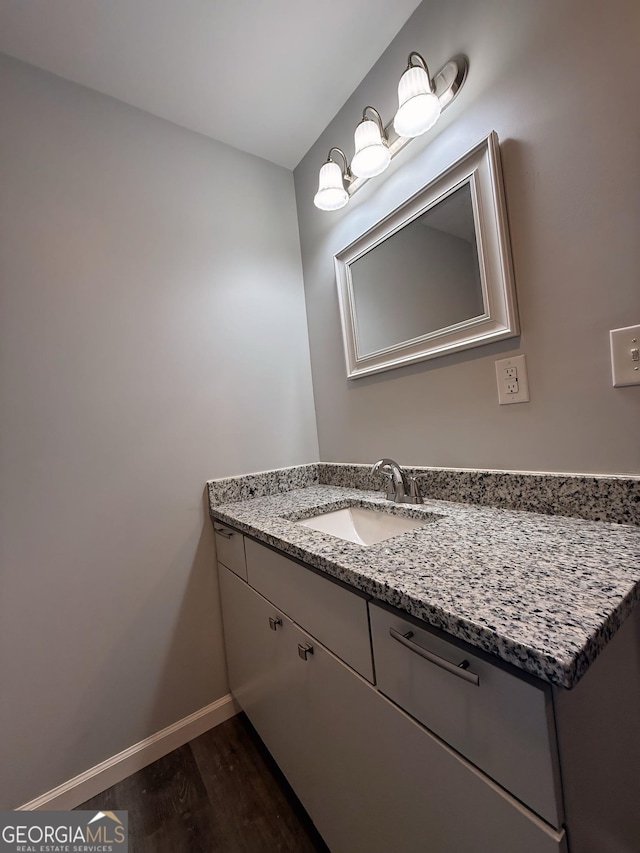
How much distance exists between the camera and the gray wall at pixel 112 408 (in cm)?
110

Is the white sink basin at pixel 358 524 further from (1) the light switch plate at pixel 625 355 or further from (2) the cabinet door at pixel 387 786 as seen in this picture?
(1) the light switch plate at pixel 625 355

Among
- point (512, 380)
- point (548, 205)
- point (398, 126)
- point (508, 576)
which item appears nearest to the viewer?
point (508, 576)

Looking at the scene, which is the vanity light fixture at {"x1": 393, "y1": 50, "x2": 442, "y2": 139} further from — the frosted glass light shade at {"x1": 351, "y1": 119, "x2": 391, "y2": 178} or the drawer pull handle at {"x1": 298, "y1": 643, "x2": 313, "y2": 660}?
the drawer pull handle at {"x1": 298, "y1": 643, "x2": 313, "y2": 660}

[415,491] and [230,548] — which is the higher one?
[415,491]

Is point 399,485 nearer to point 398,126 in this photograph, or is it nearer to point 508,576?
point 508,576

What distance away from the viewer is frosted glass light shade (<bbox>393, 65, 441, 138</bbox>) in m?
0.99

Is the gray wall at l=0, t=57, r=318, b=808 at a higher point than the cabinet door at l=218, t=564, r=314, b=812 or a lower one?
higher

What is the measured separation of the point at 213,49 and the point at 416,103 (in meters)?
0.73

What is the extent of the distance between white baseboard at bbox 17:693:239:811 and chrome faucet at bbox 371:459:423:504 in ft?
3.60

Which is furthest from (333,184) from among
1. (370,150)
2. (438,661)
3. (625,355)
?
(438,661)

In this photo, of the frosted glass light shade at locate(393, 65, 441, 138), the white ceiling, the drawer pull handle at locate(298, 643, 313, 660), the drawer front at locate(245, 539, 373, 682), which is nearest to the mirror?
the frosted glass light shade at locate(393, 65, 441, 138)

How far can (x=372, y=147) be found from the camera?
1.16 metres

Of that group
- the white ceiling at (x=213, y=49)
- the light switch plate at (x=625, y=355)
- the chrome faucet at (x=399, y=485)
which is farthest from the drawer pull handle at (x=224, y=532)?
the white ceiling at (x=213, y=49)

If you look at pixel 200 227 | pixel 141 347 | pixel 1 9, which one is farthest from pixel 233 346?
pixel 1 9
